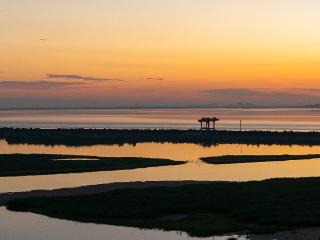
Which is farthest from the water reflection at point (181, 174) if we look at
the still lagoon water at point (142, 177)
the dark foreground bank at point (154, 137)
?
the dark foreground bank at point (154, 137)

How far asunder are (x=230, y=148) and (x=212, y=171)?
27.2 m

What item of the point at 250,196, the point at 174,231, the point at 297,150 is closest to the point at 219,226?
the point at 174,231

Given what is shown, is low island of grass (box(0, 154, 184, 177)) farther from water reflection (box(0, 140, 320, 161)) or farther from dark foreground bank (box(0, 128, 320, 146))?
dark foreground bank (box(0, 128, 320, 146))

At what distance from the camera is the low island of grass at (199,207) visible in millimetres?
27172

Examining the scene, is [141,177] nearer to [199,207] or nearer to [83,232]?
[199,207]

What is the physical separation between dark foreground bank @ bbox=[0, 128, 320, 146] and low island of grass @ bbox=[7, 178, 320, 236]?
163 ft

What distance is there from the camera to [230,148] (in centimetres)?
7712

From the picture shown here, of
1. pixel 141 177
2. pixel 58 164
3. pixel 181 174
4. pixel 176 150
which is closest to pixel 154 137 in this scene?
pixel 176 150

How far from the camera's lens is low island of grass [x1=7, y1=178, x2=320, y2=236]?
89.1 feet

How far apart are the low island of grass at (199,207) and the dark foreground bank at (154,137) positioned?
4963cm

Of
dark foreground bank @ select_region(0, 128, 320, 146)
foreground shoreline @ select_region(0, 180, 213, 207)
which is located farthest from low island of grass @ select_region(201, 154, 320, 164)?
dark foreground bank @ select_region(0, 128, 320, 146)

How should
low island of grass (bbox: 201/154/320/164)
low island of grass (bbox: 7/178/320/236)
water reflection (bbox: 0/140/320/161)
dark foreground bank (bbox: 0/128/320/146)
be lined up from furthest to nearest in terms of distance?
dark foreground bank (bbox: 0/128/320/146) < water reflection (bbox: 0/140/320/161) < low island of grass (bbox: 201/154/320/164) < low island of grass (bbox: 7/178/320/236)

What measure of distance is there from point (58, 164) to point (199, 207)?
2359 centimetres

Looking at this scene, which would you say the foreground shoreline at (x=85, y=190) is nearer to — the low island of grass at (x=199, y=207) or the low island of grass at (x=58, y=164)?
the low island of grass at (x=199, y=207)
